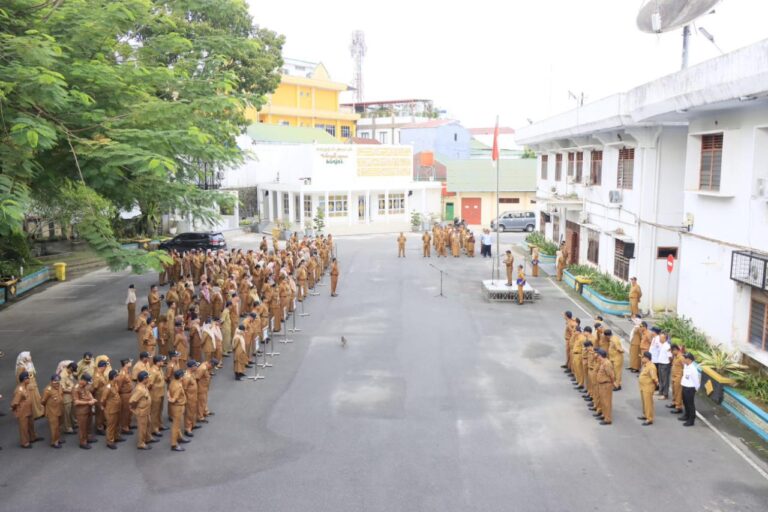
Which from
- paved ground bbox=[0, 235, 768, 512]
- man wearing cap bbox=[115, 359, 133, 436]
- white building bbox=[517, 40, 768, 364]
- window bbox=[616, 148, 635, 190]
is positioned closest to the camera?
paved ground bbox=[0, 235, 768, 512]

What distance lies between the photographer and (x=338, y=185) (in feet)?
130

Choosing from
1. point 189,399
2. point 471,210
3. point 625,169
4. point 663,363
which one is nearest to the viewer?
point 189,399

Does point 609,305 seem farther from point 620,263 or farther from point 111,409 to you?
point 111,409

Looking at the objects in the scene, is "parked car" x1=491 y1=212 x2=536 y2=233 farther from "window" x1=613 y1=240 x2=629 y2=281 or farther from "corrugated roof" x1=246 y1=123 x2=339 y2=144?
"window" x1=613 y1=240 x2=629 y2=281

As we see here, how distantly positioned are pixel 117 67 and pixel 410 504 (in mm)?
12194

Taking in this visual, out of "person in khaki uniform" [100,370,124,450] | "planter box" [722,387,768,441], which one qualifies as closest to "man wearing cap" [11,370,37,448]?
"person in khaki uniform" [100,370,124,450]

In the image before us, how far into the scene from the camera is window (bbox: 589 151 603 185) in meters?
23.0

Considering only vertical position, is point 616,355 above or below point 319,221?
below

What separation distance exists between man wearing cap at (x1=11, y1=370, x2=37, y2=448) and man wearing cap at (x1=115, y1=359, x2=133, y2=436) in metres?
1.35

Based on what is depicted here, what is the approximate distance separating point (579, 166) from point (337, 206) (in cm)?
1830

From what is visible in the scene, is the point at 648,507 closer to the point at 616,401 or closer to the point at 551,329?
the point at 616,401

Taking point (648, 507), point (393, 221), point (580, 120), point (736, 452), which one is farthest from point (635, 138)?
point (393, 221)

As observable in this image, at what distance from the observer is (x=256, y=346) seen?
594 inches

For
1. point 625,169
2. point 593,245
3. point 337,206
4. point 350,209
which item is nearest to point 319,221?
point 337,206
